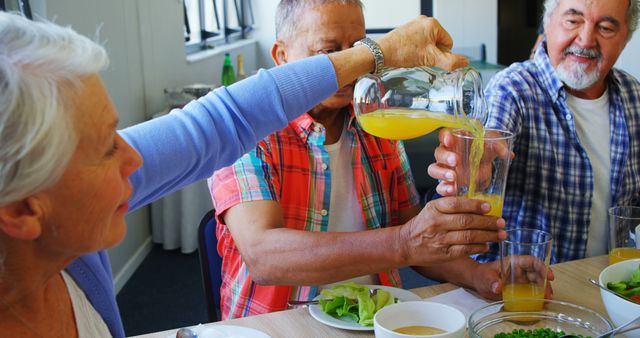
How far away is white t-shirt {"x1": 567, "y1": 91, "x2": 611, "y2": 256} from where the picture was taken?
2061 millimetres

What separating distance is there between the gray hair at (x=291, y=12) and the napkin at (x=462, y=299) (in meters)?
0.69

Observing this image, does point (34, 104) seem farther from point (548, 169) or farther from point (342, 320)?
point (548, 169)

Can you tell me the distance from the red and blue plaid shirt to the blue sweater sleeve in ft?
0.82

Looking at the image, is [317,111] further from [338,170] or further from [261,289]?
[261,289]

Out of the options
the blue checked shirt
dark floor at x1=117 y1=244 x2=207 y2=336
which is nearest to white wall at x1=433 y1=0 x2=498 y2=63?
dark floor at x1=117 y1=244 x2=207 y2=336

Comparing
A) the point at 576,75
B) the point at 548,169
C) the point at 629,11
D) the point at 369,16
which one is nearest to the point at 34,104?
the point at 548,169

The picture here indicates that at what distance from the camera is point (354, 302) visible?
1356mm

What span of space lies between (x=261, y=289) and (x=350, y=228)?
272 mm

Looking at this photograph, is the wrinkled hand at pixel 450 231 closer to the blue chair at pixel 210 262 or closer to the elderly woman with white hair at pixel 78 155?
the elderly woman with white hair at pixel 78 155

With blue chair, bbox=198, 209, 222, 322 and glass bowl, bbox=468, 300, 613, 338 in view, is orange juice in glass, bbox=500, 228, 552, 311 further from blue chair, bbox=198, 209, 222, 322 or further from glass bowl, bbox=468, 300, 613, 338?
blue chair, bbox=198, 209, 222, 322

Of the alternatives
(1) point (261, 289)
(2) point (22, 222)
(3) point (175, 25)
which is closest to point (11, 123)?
(2) point (22, 222)

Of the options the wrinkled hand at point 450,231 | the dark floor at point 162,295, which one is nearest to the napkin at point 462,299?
the wrinkled hand at point 450,231

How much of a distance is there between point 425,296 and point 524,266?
23cm

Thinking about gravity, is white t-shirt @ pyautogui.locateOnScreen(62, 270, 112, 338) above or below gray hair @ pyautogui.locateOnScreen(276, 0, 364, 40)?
below
